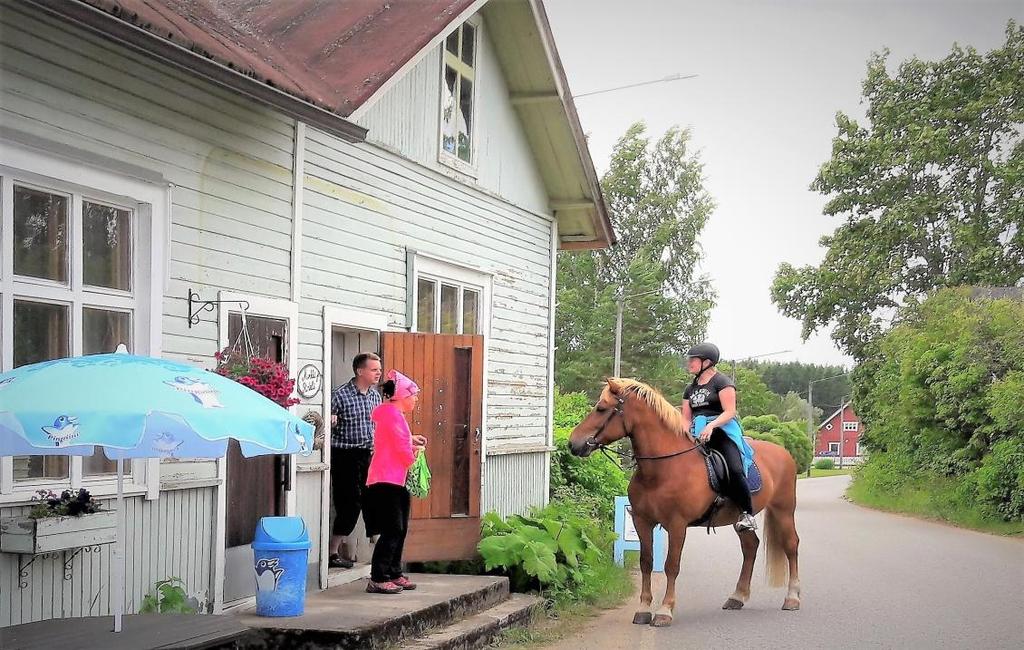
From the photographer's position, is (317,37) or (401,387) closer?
(401,387)

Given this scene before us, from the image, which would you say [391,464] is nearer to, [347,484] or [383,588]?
[383,588]

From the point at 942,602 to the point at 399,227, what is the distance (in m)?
6.65

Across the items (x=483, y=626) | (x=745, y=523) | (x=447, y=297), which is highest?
(x=447, y=297)

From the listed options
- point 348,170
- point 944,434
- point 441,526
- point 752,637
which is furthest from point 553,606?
point 944,434

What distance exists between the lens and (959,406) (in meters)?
23.6

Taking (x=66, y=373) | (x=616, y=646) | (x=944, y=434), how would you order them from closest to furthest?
(x=66, y=373) < (x=616, y=646) < (x=944, y=434)

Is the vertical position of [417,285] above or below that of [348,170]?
below

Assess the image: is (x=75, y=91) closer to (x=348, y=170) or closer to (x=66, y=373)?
(x=66, y=373)

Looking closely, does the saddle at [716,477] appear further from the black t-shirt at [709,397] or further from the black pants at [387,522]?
the black pants at [387,522]

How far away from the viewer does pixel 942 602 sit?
468 inches

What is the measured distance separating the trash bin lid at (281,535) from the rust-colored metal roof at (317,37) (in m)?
3.02

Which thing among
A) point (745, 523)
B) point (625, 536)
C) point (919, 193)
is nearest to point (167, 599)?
point (745, 523)

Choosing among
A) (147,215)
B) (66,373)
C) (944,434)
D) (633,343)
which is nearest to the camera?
(66,373)

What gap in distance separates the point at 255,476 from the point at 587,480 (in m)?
9.94
